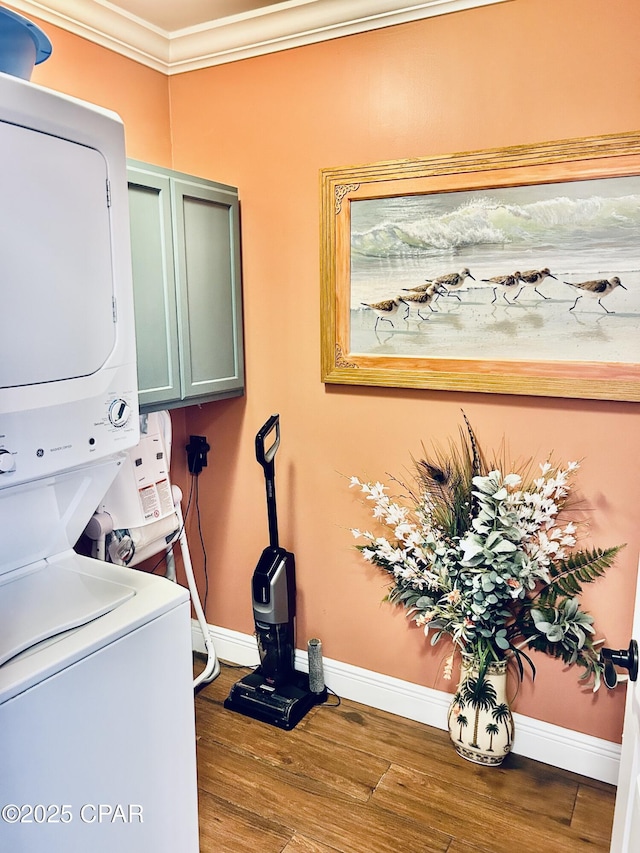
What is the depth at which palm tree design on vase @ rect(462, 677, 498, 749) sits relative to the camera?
6.81ft

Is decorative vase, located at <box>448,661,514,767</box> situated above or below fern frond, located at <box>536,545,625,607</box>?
below

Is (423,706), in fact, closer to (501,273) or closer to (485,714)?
(485,714)

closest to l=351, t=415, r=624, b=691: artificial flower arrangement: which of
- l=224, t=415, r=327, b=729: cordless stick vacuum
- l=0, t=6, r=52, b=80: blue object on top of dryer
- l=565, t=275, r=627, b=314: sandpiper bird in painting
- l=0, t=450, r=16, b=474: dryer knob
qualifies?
l=224, t=415, r=327, b=729: cordless stick vacuum

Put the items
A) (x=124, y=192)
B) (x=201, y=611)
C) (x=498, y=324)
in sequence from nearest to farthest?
1. (x=124, y=192)
2. (x=498, y=324)
3. (x=201, y=611)

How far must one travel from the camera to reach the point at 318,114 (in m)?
Result: 2.26

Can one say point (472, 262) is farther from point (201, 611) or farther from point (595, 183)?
point (201, 611)

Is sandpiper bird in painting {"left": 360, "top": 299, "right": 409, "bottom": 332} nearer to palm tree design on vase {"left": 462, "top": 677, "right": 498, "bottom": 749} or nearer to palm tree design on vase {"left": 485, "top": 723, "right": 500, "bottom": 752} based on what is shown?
palm tree design on vase {"left": 462, "top": 677, "right": 498, "bottom": 749}

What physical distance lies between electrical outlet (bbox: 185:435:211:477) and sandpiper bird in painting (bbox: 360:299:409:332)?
2.93 feet

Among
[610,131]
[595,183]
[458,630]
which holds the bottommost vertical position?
[458,630]

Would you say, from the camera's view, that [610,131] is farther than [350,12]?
No

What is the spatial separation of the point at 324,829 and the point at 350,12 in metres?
2.47

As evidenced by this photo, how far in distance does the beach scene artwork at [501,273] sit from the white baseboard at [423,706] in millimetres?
1188

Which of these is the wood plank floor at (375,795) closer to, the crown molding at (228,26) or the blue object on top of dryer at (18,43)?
the blue object on top of dryer at (18,43)

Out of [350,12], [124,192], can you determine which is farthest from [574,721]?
[350,12]
